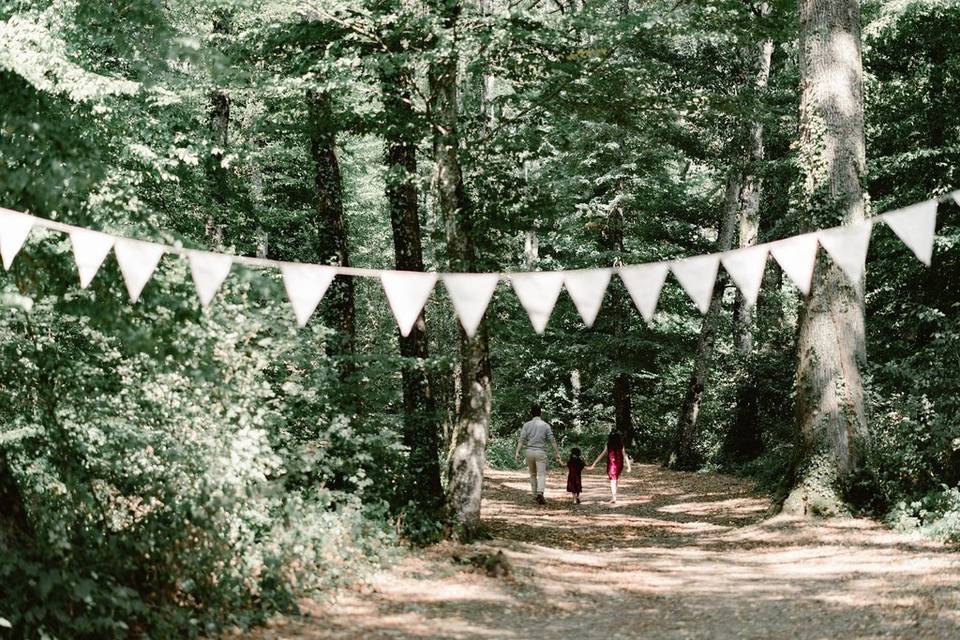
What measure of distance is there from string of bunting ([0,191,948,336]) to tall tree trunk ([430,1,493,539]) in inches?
122

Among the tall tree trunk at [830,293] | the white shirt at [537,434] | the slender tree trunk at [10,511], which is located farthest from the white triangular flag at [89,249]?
the white shirt at [537,434]

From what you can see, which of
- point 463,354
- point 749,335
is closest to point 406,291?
point 463,354

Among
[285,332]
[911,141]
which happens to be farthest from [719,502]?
[285,332]

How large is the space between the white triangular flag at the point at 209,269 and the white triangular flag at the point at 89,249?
0.56 m

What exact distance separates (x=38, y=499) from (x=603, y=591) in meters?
5.07

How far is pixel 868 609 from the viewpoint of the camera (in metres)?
6.91

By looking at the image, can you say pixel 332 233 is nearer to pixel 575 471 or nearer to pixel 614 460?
pixel 575 471

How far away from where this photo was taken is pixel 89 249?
5.83 m

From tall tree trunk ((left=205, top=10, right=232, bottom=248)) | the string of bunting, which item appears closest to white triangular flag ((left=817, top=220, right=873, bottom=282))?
the string of bunting

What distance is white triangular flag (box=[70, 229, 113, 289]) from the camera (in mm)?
5805

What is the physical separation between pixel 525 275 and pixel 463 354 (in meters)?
3.53

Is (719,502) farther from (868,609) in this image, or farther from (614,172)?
(614,172)

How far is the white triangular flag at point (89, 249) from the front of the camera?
5.80 metres

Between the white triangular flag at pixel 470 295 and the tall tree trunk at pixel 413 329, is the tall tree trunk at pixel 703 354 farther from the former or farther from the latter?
the white triangular flag at pixel 470 295
